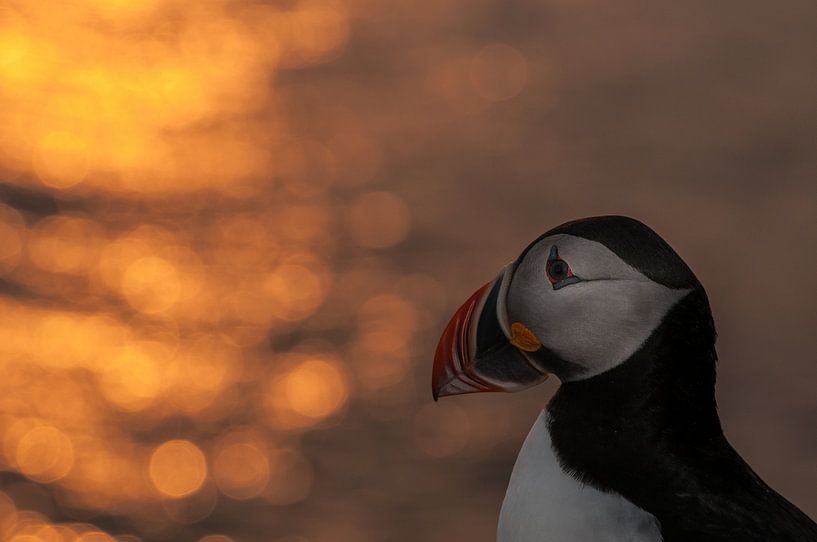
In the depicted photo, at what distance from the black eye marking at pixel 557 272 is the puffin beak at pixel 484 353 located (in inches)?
6.6

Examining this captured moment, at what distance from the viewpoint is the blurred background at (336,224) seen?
8.12 metres

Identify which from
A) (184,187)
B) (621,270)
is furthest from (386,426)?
A: (621,270)

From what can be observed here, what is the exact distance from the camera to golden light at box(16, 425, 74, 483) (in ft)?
26.5

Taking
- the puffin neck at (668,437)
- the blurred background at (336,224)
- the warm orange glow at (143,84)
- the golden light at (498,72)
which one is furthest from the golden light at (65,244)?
the puffin neck at (668,437)

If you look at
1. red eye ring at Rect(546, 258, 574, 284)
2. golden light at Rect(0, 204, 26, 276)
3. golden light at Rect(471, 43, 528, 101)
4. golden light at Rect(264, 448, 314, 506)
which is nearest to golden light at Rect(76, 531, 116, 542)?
golden light at Rect(264, 448, 314, 506)

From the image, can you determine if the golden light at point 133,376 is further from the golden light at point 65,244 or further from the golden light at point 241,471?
the golden light at point 65,244

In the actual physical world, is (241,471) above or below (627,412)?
above

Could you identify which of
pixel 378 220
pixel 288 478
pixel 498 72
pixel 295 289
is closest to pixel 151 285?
pixel 295 289

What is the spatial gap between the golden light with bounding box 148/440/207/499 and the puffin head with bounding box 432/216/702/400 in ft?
13.5

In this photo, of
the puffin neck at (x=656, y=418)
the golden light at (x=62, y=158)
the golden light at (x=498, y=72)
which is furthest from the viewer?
the golden light at (x=498, y=72)

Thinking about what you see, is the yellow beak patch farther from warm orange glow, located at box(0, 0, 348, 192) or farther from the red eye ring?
warm orange glow, located at box(0, 0, 348, 192)

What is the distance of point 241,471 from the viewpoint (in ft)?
26.6

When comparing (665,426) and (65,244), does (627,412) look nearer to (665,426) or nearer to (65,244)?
(665,426)

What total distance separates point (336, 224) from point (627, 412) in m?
6.55
